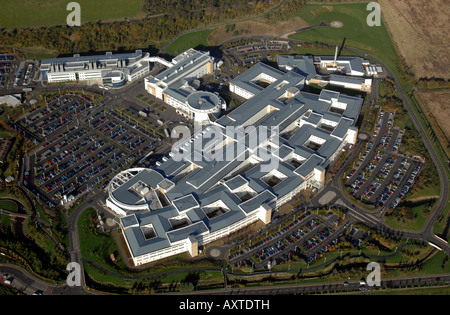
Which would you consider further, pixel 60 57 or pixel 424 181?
pixel 60 57

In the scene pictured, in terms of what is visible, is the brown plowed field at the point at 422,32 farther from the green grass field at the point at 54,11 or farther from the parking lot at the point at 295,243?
the green grass field at the point at 54,11

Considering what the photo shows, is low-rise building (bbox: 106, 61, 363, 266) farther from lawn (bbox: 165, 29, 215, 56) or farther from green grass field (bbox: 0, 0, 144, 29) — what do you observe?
green grass field (bbox: 0, 0, 144, 29)

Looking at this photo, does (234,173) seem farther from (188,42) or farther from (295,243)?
(188,42)

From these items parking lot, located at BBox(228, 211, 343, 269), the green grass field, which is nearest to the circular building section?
parking lot, located at BBox(228, 211, 343, 269)

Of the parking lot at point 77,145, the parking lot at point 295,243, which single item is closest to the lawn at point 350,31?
the parking lot at point 295,243

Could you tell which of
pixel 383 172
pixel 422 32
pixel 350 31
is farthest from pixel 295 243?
pixel 422 32

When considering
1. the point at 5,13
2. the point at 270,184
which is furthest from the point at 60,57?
the point at 270,184

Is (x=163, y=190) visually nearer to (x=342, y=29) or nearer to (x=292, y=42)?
(x=292, y=42)
